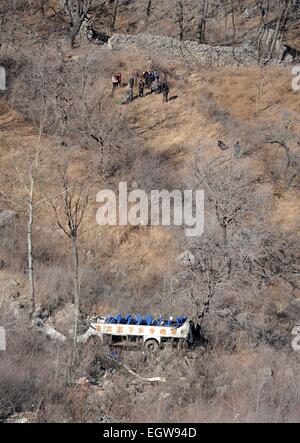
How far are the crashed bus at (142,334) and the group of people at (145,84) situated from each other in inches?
644

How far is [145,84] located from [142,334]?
18115mm

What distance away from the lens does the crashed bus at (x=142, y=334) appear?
47.0 feet

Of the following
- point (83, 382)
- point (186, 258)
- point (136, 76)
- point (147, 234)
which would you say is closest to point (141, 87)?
point (136, 76)

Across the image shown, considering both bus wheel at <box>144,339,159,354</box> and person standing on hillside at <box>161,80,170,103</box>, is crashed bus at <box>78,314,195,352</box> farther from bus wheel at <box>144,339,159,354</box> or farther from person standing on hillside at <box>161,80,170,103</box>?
person standing on hillside at <box>161,80,170,103</box>

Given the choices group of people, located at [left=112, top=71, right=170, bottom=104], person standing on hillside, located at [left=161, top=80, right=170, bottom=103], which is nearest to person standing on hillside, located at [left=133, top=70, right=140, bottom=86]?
group of people, located at [left=112, top=71, right=170, bottom=104]

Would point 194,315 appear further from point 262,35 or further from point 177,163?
point 262,35

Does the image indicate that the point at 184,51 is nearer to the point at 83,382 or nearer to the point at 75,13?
the point at 75,13

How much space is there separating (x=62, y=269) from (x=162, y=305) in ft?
12.7

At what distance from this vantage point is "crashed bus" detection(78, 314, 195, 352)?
1434cm

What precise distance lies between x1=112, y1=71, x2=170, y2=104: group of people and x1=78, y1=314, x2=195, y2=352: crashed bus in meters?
16.4

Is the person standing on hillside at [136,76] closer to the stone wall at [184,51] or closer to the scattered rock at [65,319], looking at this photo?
the stone wall at [184,51]

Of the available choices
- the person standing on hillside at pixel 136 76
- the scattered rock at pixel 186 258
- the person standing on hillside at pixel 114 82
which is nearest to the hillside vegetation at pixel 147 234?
the scattered rock at pixel 186 258

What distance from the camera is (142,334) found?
1444 centimetres
